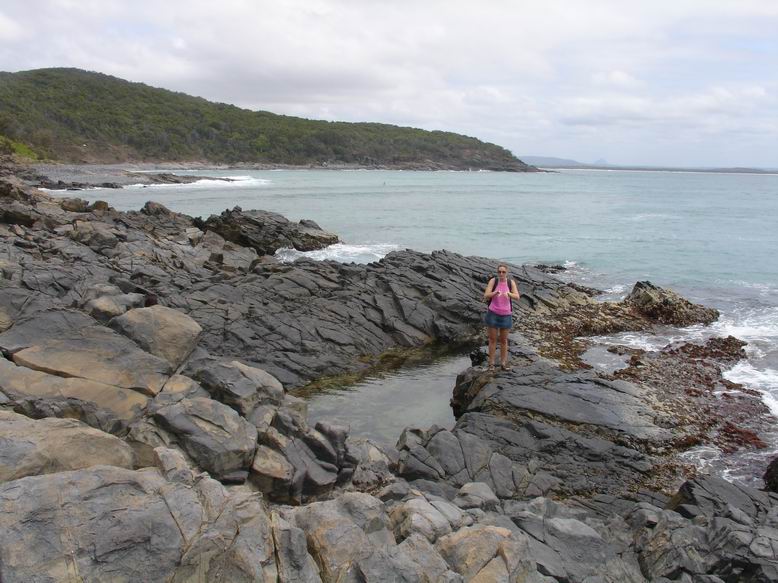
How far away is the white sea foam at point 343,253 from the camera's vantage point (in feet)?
122

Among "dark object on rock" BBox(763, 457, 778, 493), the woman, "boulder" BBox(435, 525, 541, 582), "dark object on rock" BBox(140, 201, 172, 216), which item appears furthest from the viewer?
"dark object on rock" BBox(140, 201, 172, 216)

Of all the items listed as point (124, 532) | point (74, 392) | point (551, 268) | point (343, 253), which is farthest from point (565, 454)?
point (343, 253)

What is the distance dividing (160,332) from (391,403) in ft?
20.9

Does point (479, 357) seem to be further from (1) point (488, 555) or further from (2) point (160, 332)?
(1) point (488, 555)

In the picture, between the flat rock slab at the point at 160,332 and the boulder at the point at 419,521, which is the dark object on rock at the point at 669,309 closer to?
the boulder at the point at 419,521

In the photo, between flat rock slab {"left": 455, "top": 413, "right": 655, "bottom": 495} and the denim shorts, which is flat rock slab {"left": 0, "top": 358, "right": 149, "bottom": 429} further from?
the denim shorts

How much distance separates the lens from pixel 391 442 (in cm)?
1359

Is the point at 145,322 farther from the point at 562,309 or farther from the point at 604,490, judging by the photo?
the point at 562,309

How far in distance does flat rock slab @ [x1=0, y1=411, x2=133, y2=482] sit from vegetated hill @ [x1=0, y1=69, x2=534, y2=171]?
3870 inches

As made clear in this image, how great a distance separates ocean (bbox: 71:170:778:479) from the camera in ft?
77.5

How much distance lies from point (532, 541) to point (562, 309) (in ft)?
56.3

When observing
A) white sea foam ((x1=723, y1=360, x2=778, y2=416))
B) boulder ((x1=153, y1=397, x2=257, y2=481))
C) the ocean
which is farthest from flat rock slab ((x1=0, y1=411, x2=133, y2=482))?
white sea foam ((x1=723, y1=360, x2=778, y2=416))

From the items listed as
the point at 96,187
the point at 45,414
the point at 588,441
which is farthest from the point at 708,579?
the point at 96,187

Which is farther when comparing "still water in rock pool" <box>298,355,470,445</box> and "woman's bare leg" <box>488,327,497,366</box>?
"woman's bare leg" <box>488,327,497,366</box>
